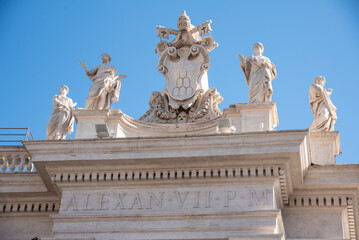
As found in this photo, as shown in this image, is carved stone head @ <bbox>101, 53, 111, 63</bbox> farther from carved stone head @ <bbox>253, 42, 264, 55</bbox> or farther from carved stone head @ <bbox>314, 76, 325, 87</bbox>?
carved stone head @ <bbox>314, 76, 325, 87</bbox>

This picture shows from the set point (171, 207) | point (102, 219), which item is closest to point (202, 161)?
point (171, 207)

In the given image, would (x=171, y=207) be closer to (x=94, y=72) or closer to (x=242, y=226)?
(x=242, y=226)

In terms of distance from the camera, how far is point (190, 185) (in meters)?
18.2

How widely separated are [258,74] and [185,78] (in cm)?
215

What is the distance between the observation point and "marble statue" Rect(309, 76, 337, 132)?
1991 cm

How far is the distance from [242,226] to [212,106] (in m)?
4.17

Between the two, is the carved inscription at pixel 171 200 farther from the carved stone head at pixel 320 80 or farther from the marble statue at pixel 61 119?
the carved stone head at pixel 320 80

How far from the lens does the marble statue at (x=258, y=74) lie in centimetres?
1983

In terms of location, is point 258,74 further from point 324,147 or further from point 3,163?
point 3,163

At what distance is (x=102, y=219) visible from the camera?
17.9 metres

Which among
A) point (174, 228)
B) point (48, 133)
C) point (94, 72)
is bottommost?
point (174, 228)

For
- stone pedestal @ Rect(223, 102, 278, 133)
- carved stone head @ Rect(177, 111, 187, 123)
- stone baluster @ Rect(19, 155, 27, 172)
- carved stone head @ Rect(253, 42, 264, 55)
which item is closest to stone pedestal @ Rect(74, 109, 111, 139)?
stone baluster @ Rect(19, 155, 27, 172)

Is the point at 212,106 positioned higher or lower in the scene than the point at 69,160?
higher

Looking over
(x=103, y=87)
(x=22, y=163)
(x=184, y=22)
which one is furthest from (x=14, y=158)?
(x=184, y=22)
